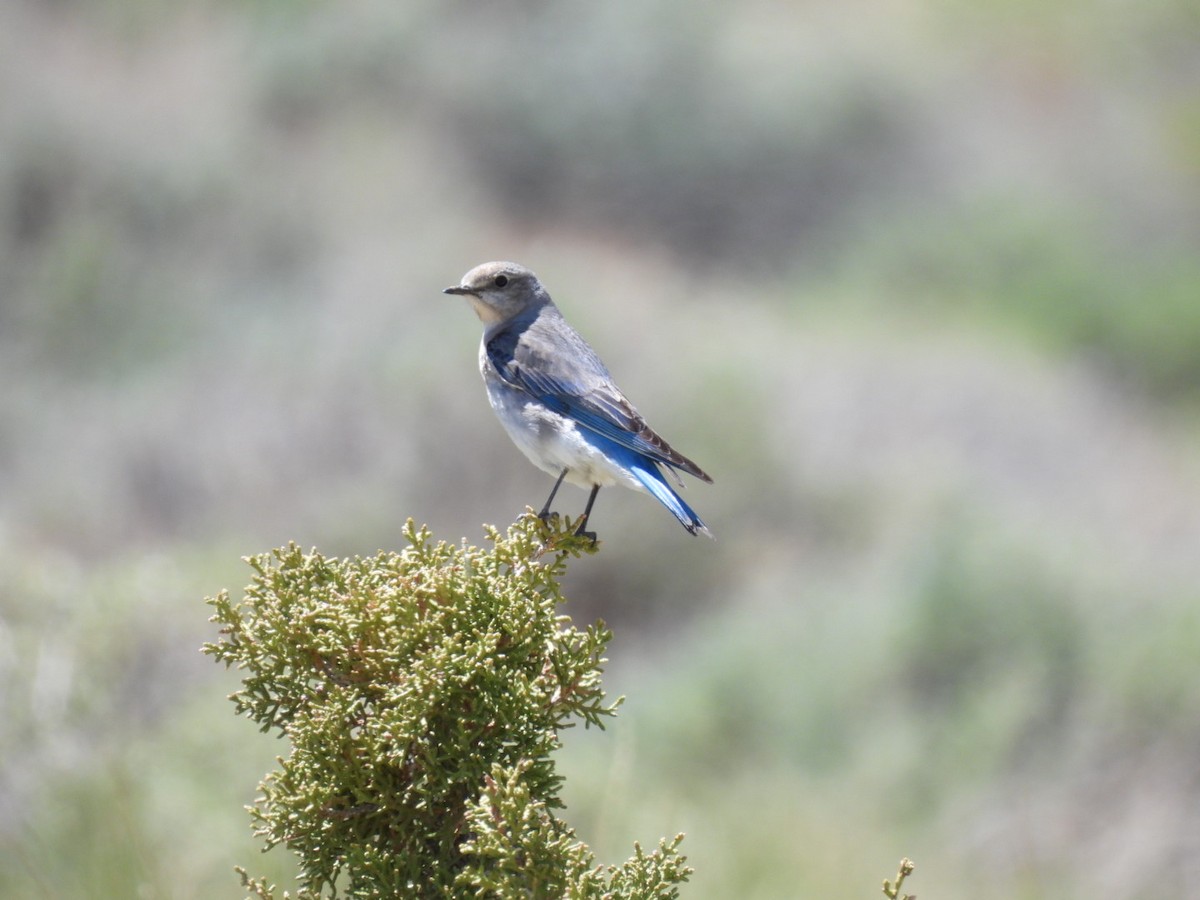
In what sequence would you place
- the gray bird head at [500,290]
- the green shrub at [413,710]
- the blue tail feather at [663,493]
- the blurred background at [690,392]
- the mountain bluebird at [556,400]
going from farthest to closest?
the blurred background at [690,392] → the gray bird head at [500,290] → the mountain bluebird at [556,400] → the blue tail feather at [663,493] → the green shrub at [413,710]

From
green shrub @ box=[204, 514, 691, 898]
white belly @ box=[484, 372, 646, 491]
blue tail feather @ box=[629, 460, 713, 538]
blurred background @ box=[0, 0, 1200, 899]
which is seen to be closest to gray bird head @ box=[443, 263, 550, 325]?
white belly @ box=[484, 372, 646, 491]

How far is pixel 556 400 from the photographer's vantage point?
413 centimetres

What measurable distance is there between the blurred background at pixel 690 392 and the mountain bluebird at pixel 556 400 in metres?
0.72

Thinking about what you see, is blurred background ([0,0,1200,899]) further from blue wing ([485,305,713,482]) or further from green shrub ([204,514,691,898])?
green shrub ([204,514,691,898])

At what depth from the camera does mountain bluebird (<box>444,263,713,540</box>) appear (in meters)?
3.93

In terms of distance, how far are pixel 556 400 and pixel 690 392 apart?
7933 mm

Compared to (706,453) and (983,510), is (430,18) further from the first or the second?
(983,510)

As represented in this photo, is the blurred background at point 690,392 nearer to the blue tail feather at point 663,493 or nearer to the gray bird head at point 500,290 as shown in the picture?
the blue tail feather at point 663,493

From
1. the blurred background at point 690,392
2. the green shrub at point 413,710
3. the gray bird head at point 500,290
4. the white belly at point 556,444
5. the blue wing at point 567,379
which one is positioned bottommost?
the green shrub at point 413,710

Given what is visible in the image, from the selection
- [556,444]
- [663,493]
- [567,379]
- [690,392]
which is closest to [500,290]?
[567,379]

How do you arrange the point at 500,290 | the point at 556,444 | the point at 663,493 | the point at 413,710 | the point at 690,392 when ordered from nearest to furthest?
the point at 413,710 < the point at 663,493 < the point at 556,444 < the point at 500,290 < the point at 690,392

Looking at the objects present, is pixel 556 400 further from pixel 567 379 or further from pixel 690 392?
pixel 690 392

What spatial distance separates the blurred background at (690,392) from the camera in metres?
6.89

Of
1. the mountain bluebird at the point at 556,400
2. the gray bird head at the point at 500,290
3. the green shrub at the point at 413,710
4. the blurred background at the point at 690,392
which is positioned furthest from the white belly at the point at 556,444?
the green shrub at the point at 413,710
